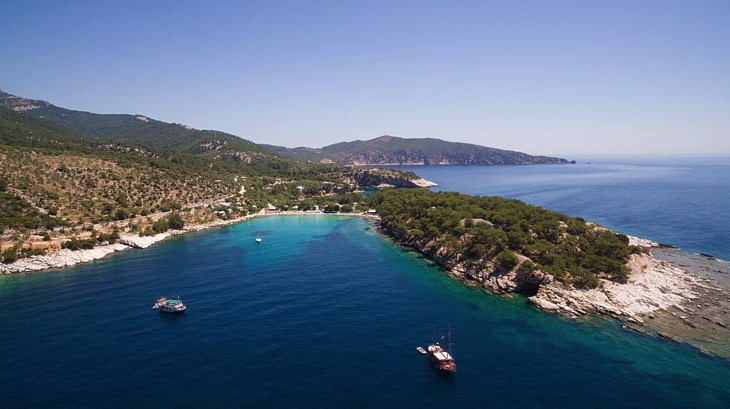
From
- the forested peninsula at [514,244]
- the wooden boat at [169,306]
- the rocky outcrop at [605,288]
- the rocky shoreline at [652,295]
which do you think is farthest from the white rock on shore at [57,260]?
the rocky outcrop at [605,288]

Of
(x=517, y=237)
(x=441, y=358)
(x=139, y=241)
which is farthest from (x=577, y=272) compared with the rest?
(x=139, y=241)

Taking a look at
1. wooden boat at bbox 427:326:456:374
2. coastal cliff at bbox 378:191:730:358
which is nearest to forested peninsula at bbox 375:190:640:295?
coastal cliff at bbox 378:191:730:358

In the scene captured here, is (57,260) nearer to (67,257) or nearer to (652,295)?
(67,257)

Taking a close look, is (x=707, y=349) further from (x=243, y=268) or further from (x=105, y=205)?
(x=105, y=205)

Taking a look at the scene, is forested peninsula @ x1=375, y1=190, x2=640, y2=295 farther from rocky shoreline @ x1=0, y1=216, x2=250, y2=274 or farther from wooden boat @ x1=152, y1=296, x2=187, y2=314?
rocky shoreline @ x1=0, y1=216, x2=250, y2=274

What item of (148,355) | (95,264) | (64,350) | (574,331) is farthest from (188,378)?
(95,264)

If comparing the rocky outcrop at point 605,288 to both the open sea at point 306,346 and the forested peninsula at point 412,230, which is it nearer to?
the forested peninsula at point 412,230
